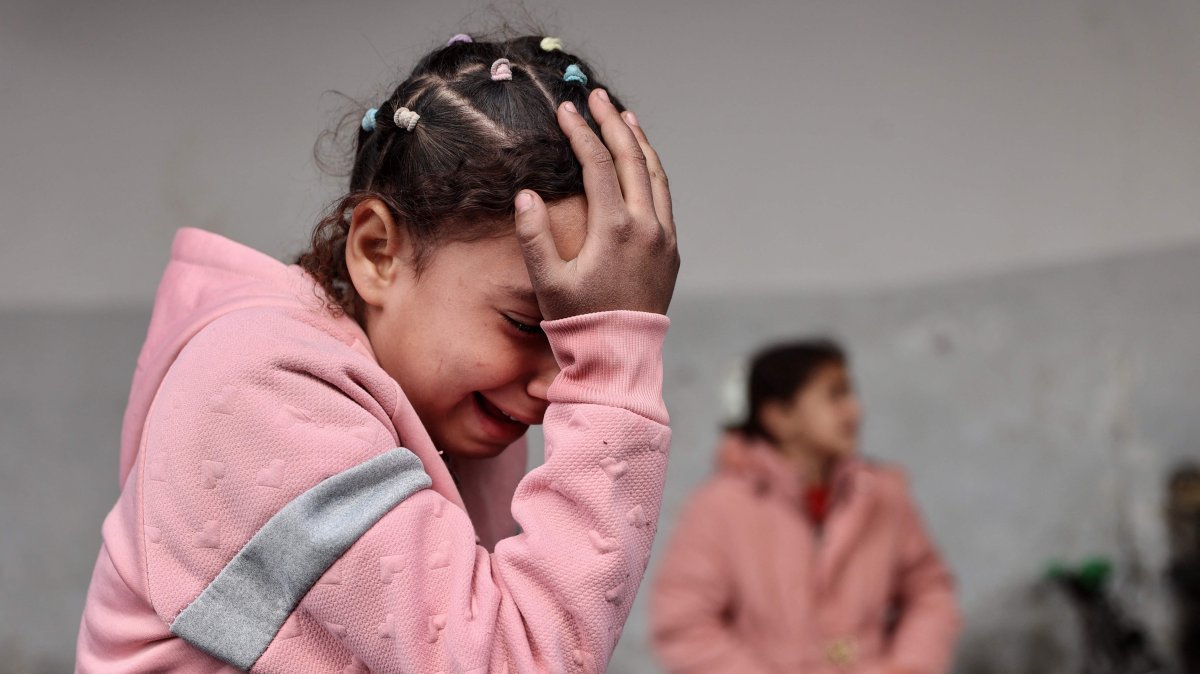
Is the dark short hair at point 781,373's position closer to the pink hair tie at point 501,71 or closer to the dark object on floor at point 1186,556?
the dark object on floor at point 1186,556

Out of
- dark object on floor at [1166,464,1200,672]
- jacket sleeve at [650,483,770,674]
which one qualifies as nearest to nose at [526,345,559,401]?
jacket sleeve at [650,483,770,674]

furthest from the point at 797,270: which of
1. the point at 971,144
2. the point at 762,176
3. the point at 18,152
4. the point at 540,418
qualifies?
the point at 540,418

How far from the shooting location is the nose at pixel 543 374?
1000 mm

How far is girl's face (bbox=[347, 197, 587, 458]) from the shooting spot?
978mm

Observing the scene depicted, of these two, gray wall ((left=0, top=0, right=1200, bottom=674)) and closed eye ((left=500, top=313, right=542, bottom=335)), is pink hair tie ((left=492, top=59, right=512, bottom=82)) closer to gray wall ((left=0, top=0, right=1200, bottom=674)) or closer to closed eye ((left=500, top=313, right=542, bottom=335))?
closed eye ((left=500, top=313, right=542, bottom=335))

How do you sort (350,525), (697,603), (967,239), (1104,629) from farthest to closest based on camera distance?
1. (967,239)
2. (1104,629)
3. (697,603)
4. (350,525)

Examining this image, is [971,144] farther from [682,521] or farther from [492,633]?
[492,633]

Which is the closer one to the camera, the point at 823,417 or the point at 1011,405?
the point at 823,417

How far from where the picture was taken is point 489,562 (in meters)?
0.90

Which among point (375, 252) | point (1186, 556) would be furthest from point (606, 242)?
point (1186, 556)

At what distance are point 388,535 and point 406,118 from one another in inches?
15.0

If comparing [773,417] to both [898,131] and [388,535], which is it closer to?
[898,131]

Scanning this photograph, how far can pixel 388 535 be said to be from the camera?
839 millimetres

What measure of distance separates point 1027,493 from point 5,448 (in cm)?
307
